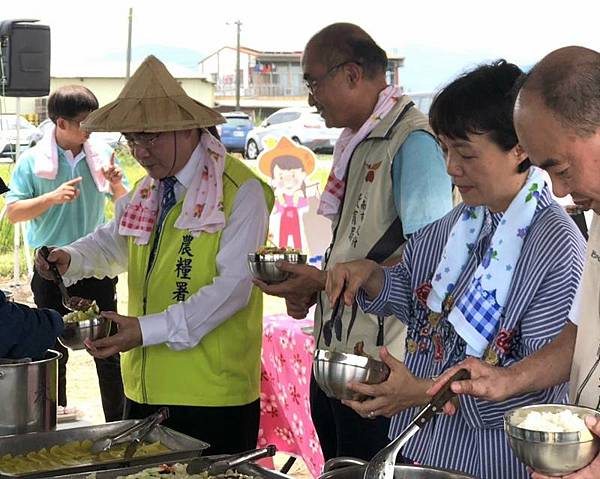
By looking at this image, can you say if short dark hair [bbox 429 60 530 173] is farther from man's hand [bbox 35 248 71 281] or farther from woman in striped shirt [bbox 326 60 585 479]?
man's hand [bbox 35 248 71 281]

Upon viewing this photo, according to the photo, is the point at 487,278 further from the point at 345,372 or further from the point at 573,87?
the point at 573,87

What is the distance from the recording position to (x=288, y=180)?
4.61 m

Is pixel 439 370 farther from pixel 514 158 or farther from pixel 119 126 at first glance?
pixel 119 126

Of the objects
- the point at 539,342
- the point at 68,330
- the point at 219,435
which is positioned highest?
the point at 539,342

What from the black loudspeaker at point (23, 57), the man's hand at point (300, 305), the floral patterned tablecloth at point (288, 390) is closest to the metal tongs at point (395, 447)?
the man's hand at point (300, 305)

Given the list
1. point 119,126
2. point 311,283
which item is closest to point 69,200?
point 119,126

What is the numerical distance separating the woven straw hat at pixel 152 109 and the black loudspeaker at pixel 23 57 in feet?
7.45

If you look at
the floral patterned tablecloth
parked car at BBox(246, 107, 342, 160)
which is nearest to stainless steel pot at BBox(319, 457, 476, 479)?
the floral patterned tablecloth

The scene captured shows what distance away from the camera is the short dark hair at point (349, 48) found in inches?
95.3

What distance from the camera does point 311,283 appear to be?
229 cm

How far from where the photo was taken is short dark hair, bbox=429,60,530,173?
1680 mm

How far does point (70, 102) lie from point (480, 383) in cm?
279

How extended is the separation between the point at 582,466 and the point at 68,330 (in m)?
1.34

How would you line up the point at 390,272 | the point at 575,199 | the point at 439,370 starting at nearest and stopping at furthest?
A: the point at 575,199 < the point at 439,370 < the point at 390,272
